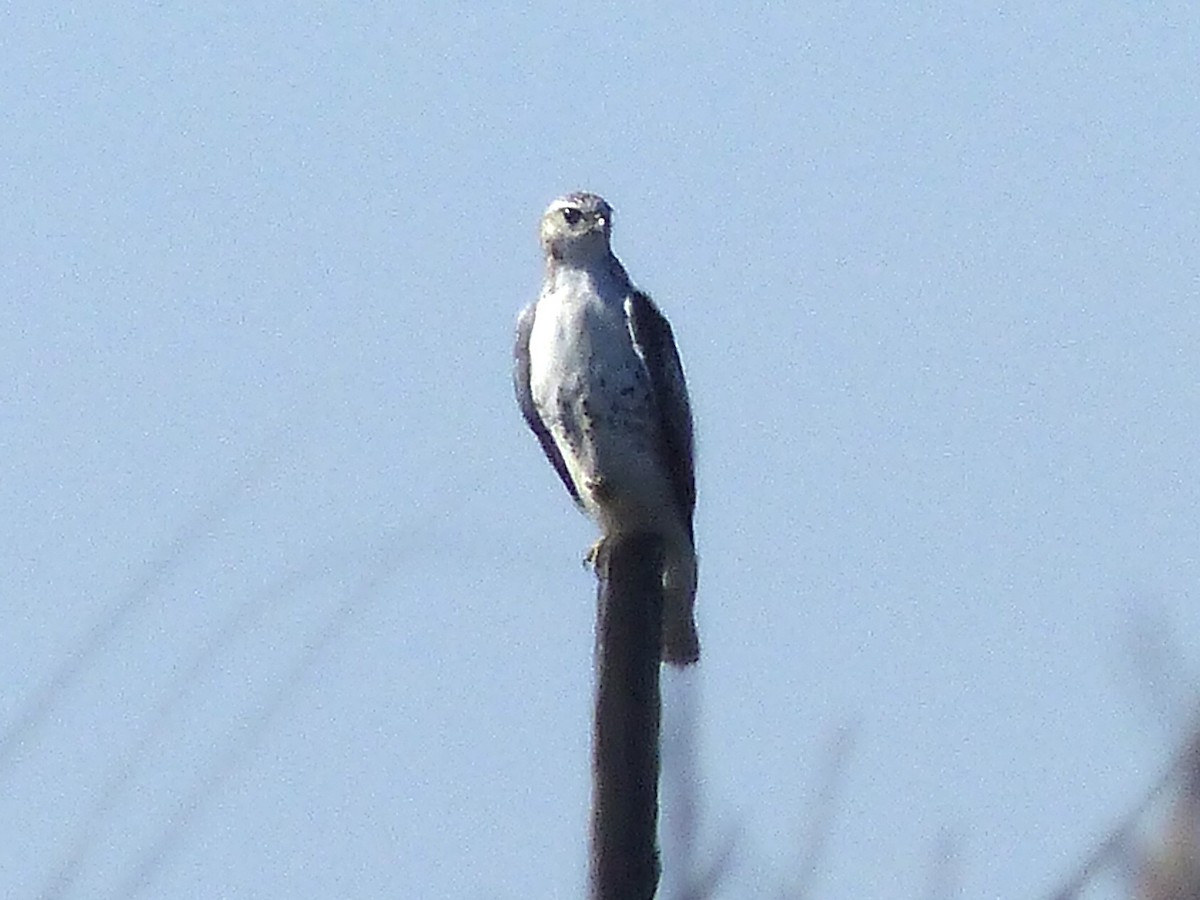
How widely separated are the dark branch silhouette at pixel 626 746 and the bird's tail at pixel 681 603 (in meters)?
1.63

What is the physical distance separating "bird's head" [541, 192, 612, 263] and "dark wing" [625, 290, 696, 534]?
269 mm

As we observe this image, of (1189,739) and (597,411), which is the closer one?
(1189,739)

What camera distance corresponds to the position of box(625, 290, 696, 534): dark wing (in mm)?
5887

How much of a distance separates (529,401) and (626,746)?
393 cm

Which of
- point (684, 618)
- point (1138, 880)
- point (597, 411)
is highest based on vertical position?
point (1138, 880)

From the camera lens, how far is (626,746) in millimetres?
2082

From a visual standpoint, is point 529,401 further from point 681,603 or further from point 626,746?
point 626,746

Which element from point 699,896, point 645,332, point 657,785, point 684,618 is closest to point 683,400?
point 645,332

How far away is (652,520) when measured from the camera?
5.61 metres

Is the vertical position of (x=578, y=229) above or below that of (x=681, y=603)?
above

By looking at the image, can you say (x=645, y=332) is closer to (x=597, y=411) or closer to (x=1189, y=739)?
(x=597, y=411)

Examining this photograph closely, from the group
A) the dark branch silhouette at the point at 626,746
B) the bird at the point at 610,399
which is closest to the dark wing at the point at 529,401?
the bird at the point at 610,399

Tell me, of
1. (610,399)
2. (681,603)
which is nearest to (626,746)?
(681,603)

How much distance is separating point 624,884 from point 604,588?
2.29 feet
